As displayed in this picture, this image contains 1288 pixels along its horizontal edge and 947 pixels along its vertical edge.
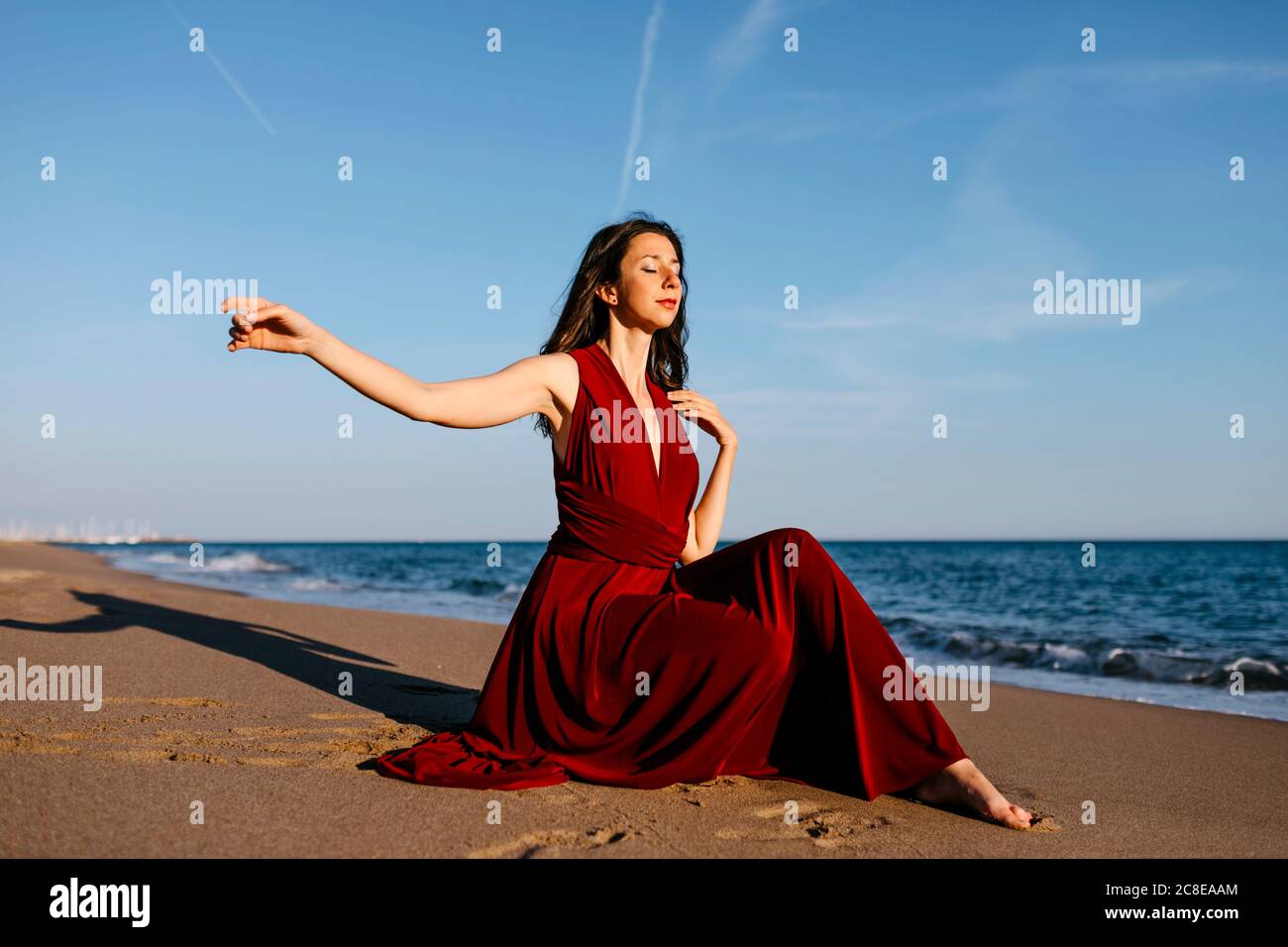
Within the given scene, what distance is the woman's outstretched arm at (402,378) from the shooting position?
287cm

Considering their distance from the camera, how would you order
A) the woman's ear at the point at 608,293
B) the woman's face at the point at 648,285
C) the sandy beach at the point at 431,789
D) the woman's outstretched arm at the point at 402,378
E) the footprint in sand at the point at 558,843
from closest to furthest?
1. the footprint in sand at the point at 558,843
2. the sandy beach at the point at 431,789
3. the woman's outstretched arm at the point at 402,378
4. the woman's face at the point at 648,285
5. the woman's ear at the point at 608,293

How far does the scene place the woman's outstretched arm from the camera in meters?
2.87

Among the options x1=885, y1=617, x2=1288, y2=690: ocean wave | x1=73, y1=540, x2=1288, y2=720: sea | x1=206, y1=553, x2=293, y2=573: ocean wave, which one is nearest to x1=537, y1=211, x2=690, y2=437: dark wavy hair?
x1=73, y1=540, x2=1288, y2=720: sea

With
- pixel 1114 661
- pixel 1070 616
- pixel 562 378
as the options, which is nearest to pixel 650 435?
pixel 562 378

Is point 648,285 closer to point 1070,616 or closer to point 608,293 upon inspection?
point 608,293

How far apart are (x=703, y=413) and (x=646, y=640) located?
1.36 meters

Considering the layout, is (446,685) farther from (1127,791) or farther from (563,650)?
(1127,791)

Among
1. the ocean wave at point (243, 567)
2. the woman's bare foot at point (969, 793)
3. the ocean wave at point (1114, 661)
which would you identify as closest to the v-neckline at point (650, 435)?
the woman's bare foot at point (969, 793)

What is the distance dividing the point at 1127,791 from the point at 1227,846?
84cm

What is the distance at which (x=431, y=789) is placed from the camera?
3283mm

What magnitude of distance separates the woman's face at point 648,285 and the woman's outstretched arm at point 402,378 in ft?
A: 1.71

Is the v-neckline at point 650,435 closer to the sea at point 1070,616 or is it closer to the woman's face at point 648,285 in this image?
the woman's face at point 648,285

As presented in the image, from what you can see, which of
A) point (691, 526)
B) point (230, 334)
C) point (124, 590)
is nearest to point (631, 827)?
point (691, 526)
